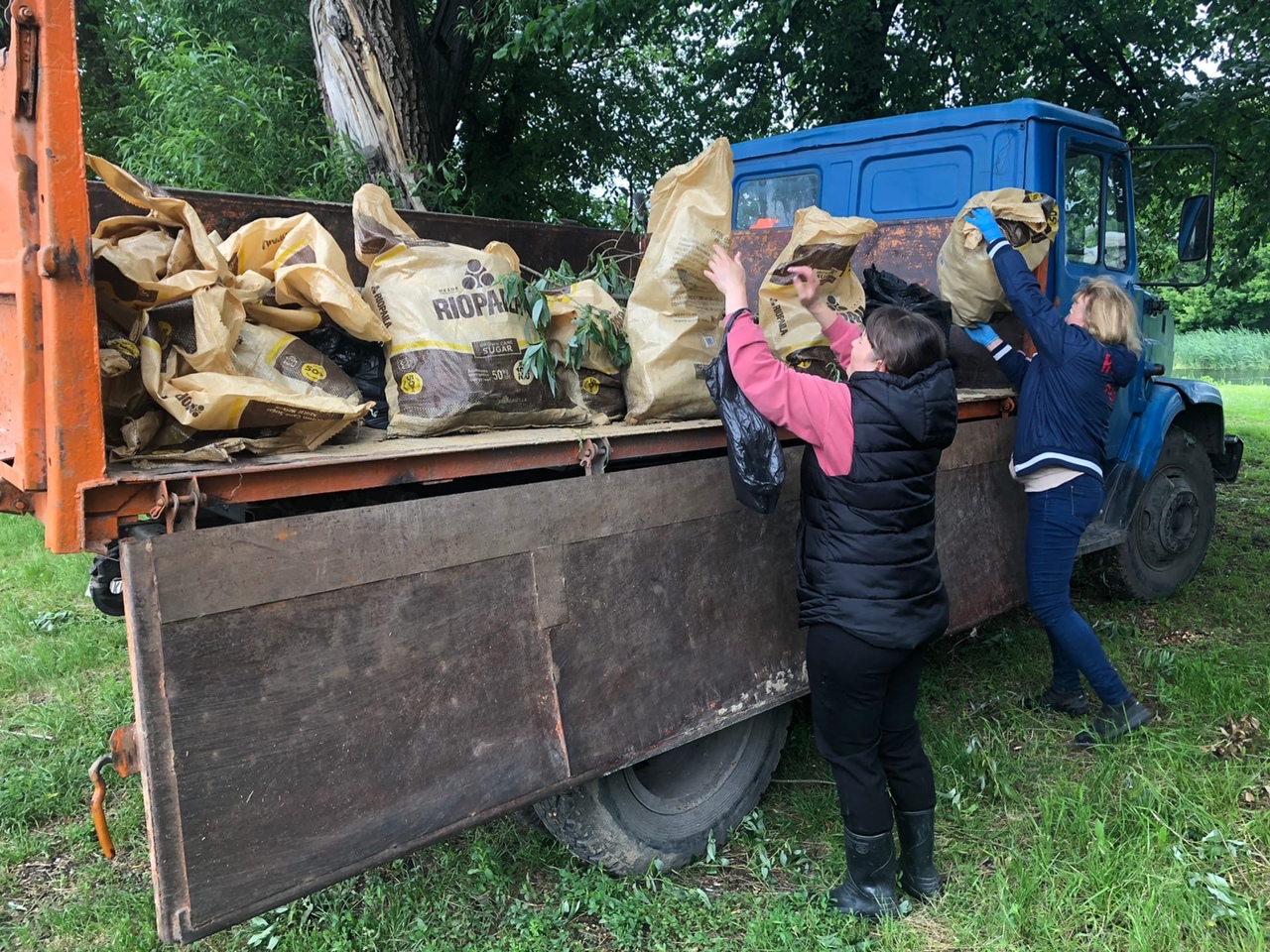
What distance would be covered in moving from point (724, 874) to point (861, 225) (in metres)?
2.14

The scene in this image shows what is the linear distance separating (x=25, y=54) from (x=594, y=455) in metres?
1.46

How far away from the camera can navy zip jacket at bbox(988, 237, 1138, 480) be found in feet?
11.2

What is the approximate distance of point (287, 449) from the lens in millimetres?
2139

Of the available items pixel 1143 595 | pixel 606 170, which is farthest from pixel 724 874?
pixel 606 170

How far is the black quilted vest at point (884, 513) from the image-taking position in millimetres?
2412

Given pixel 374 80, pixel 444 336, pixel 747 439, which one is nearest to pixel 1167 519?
pixel 747 439

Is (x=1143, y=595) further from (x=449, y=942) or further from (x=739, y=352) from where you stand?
(x=449, y=942)

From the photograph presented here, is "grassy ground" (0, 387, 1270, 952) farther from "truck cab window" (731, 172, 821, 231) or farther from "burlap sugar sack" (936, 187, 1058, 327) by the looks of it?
"truck cab window" (731, 172, 821, 231)

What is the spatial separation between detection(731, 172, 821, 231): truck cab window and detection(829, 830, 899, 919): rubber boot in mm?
3211

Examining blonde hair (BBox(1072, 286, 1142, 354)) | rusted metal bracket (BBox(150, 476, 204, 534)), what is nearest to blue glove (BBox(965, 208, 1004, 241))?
blonde hair (BBox(1072, 286, 1142, 354))

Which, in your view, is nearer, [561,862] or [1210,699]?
[561,862]

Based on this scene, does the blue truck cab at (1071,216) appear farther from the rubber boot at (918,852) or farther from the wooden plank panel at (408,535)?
the wooden plank panel at (408,535)

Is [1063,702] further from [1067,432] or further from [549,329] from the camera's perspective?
[549,329]

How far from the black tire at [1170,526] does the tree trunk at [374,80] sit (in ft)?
15.7
